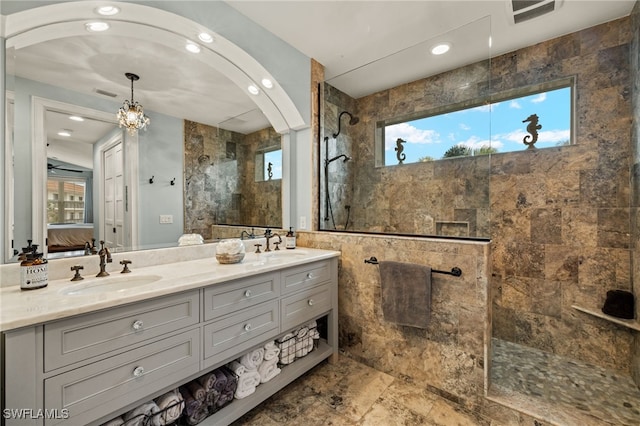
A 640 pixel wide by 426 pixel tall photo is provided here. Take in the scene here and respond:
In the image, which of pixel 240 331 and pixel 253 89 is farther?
pixel 253 89

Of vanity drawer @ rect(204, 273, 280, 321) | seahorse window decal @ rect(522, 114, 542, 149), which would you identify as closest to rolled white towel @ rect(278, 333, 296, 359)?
vanity drawer @ rect(204, 273, 280, 321)

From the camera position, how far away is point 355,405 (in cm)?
167

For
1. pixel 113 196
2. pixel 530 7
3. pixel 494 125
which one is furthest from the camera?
pixel 494 125

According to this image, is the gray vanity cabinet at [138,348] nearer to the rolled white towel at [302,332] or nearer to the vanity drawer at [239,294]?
the vanity drawer at [239,294]

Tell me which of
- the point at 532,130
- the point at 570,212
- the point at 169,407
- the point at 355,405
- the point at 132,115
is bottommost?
the point at 355,405

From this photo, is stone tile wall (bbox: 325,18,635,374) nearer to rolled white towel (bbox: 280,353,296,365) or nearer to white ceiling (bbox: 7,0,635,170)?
white ceiling (bbox: 7,0,635,170)

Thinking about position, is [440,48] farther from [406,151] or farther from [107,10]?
[107,10]

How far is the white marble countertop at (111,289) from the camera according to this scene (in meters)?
0.87

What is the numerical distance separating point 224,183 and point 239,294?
3.36ft

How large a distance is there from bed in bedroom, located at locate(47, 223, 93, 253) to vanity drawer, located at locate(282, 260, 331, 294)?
1.09 meters

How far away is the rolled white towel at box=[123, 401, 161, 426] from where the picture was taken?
3.81 feet

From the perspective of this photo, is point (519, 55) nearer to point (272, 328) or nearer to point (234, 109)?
point (234, 109)

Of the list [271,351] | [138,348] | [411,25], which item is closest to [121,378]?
[138,348]

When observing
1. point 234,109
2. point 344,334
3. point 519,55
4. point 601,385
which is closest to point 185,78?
point 234,109
